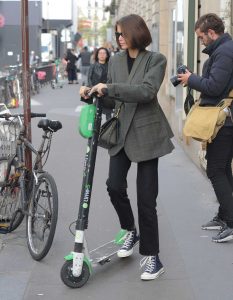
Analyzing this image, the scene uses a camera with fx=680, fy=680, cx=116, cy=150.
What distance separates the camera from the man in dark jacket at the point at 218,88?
17.3 feet

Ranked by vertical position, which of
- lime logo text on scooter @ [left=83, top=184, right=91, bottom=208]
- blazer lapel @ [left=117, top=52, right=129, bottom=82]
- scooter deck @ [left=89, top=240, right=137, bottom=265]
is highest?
blazer lapel @ [left=117, top=52, right=129, bottom=82]

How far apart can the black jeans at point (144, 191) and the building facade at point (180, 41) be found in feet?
11.5

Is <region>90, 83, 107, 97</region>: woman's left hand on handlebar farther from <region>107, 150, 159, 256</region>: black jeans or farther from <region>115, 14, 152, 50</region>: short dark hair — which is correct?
<region>107, 150, 159, 256</region>: black jeans

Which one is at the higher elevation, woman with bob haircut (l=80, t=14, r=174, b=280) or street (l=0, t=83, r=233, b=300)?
woman with bob haircut (l=80, t=14, r=174, b=280)

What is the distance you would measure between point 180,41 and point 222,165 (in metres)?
5.97

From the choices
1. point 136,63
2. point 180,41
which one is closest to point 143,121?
point 136,63

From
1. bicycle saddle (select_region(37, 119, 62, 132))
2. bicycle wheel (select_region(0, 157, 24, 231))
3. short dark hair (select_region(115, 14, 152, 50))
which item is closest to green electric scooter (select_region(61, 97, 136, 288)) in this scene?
short dark hair (select_region(115, 14, 152, 50))

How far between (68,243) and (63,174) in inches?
125

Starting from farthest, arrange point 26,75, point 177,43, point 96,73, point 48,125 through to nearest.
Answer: point 177,43 < point 96,73 < point 26,75 < point 48,125

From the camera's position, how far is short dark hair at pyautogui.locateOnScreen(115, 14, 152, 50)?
15.1 ft

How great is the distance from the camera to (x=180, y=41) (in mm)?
11250

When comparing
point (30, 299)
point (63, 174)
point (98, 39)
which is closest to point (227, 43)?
point (30, 299)

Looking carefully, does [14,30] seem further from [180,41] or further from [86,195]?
[86,195]

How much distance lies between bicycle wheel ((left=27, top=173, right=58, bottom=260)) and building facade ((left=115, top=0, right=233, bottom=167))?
3280 millimetres
